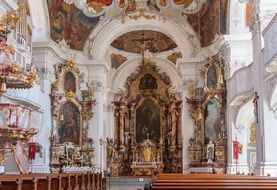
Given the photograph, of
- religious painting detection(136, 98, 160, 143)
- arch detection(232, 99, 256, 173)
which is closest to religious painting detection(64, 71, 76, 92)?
religious painting detection(136, 98, 160, 143)

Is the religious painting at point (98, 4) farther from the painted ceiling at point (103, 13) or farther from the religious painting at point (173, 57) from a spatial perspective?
the religious painting at point (173, 57)

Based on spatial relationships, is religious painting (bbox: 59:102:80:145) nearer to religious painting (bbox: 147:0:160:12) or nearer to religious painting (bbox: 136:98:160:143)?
religious painting (bbox: 147:0:160:12)

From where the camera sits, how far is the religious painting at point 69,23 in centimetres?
2092

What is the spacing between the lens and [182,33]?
2352 centimetres

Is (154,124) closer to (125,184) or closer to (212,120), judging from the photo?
(212,120)

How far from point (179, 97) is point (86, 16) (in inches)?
302

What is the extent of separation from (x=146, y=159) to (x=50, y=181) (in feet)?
59.0

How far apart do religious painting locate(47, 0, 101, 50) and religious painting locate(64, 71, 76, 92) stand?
1.42 metres

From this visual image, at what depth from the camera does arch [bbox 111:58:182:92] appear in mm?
27984

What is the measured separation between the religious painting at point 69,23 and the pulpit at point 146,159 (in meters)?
6.76

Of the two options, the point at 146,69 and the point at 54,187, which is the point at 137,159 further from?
the point at 54,187

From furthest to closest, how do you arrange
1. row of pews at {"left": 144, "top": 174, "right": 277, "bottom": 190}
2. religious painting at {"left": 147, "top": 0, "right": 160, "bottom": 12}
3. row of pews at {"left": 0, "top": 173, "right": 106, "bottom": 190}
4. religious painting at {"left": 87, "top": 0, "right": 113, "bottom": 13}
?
religious painting at {"left": 147, "top": 0, "right": 160, "bottom": 12}, religious painting at {"left": 87, "top": 0, "right": 113, "bottom": 13}, row of pews at {"left": 0, "top": 173, "right": 106, "bottom": 190}, row of pews at {"left": 144, "top": 174, "right": 277, "bottom": 190}

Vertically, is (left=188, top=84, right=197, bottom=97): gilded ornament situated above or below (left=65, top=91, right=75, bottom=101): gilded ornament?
above

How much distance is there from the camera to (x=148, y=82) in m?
28.5
